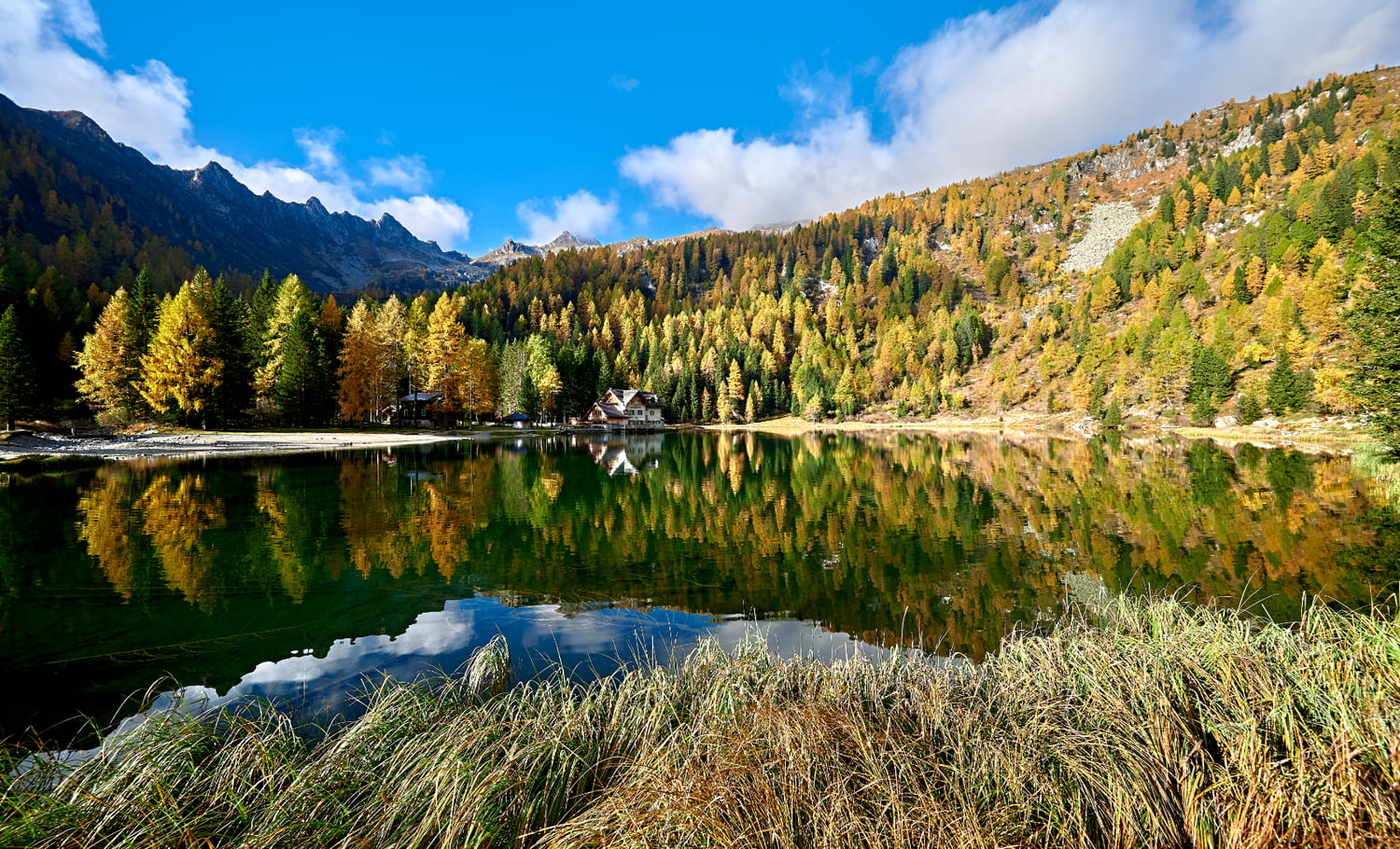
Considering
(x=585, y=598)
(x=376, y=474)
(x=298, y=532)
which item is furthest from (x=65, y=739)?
(x=376, y=474)

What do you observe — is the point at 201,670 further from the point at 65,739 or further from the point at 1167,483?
the point at 1167,483

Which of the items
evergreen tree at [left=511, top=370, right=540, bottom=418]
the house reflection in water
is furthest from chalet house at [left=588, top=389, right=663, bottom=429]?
the house reflection in water

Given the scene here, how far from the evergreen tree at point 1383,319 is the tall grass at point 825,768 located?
1986 cm

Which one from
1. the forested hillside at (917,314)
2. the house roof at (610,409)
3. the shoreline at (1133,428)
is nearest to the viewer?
the shoreline at (1133,428)

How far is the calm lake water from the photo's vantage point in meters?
7.12

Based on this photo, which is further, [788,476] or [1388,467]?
[788,476]

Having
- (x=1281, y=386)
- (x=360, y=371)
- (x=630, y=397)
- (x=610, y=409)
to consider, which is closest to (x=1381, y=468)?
(x=1281, y=386)

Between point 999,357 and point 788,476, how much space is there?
3719 inches

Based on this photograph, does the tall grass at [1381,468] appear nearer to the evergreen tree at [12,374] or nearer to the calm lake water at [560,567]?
the calm lake water at [560,567]

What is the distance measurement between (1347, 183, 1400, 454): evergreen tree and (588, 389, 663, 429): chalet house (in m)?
73.6

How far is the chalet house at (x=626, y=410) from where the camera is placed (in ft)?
271

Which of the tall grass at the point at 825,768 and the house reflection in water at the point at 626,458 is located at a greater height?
the tall grass at the point at 825,768

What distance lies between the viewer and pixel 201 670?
6.60 m

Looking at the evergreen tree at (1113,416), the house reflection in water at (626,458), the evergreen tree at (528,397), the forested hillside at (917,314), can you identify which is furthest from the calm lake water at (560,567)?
the evergreen tree at (1113,416)
